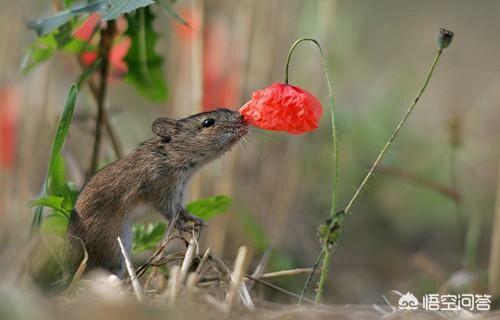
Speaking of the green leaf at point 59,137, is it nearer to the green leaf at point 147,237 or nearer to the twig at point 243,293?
the green leaf at point 147,237

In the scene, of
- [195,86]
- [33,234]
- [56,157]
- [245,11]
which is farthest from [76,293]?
[245,11]

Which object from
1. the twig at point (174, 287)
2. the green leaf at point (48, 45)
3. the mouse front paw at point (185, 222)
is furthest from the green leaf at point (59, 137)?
the twig at point (174, 287)

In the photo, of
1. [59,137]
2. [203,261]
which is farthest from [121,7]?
[203,261]

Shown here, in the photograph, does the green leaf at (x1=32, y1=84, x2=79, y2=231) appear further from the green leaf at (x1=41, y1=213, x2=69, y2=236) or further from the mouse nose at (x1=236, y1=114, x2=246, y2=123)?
the mouse nose at (x1=236, y1=114, x2=246, y2=123)

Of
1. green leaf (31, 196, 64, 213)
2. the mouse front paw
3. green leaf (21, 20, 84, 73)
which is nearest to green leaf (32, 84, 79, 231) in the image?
green leaf (31, 196, 64, 213)

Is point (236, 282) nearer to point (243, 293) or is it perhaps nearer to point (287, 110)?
point (243, 293)

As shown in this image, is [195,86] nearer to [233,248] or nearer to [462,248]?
[233,248]
